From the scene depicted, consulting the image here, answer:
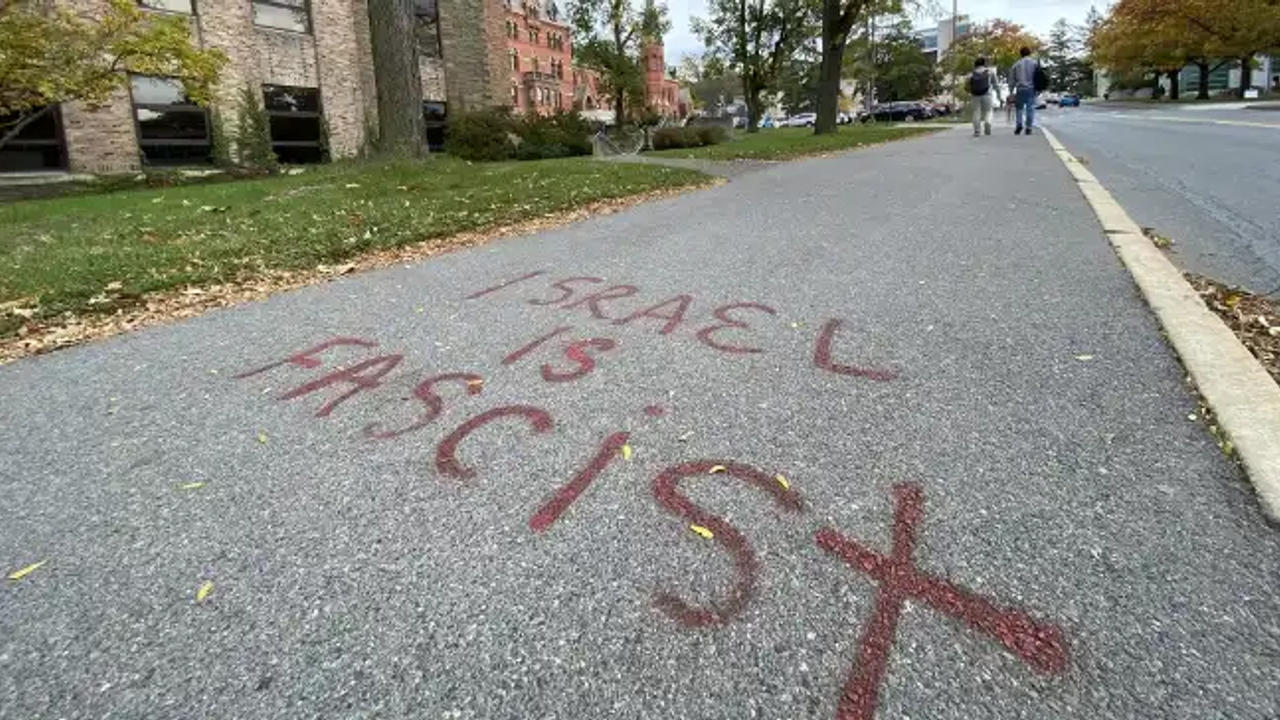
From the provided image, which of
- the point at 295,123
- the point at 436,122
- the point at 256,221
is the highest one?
the point at 436,122

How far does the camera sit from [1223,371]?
2.62m

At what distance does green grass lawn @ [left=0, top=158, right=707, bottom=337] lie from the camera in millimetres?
5383

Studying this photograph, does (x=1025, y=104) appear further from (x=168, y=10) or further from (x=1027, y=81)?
(x=168, y=10)

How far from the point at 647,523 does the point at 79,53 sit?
14.1 meters

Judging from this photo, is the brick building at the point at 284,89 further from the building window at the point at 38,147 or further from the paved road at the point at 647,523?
the paved road at the point at 647,523

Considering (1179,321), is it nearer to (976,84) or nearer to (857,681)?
(857,681)

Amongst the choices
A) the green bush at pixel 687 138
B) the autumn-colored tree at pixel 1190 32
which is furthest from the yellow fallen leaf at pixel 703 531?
the autumn-colored tree at pixel 1190 32

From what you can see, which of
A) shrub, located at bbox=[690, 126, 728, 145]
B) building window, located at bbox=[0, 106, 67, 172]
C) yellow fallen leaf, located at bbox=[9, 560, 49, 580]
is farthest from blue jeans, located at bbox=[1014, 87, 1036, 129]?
building window, located at bbox=[0, 106, 67, 172]

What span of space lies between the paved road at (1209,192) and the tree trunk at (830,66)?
7863 millimetres

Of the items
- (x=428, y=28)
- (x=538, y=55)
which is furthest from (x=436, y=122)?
(x=538, y=55)

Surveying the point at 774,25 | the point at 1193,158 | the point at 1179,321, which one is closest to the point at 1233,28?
the point at 774,25

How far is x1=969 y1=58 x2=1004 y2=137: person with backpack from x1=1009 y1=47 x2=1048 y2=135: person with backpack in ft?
1.77

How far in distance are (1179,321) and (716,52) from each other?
136 feet

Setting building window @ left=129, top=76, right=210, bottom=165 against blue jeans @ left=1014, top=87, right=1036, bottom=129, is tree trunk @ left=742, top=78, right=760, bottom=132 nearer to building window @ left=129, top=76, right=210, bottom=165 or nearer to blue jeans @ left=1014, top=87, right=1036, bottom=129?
blue jeans @ left=1014, top=87, right=1036, bottom=129
